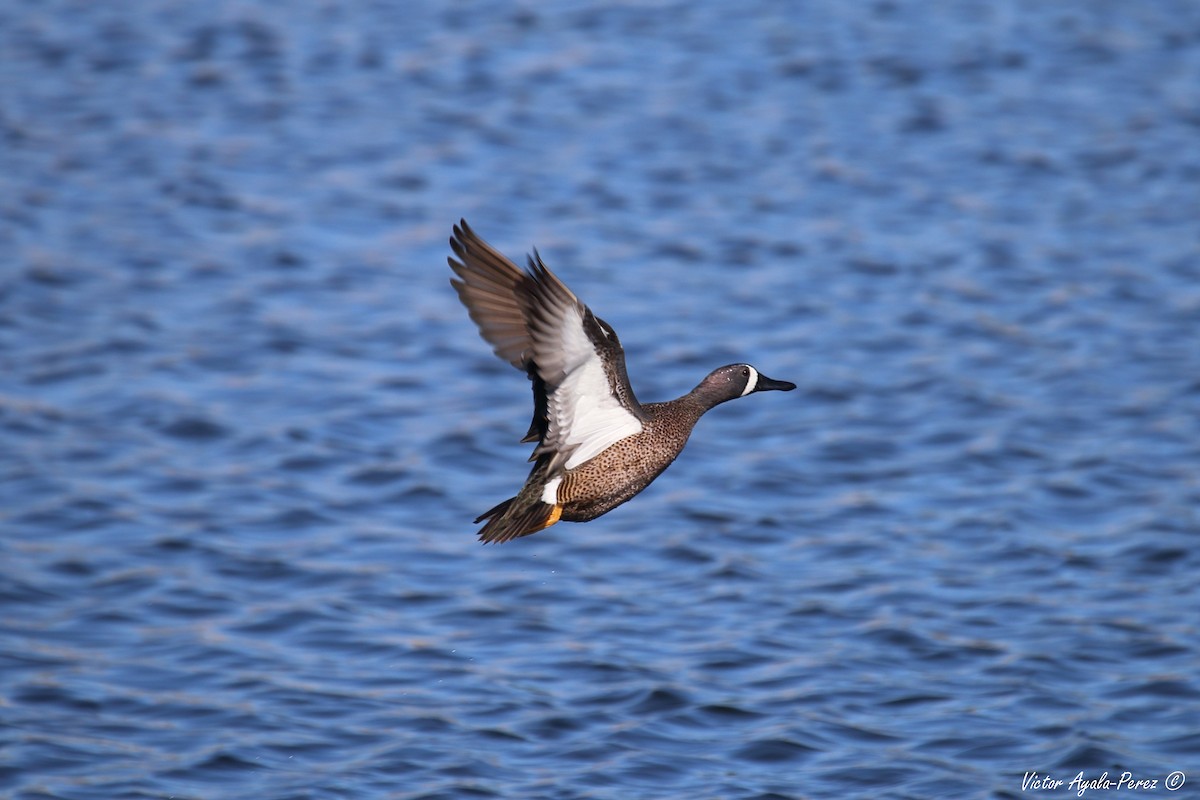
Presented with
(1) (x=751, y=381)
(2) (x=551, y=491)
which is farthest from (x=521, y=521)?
(1) (x=751, y=381)

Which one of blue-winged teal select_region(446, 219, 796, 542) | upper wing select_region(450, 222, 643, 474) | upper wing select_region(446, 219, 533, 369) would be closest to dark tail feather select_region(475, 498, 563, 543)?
blue-winged teal select_region(446, 219, 796, 542)

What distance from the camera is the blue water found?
7.37 metres

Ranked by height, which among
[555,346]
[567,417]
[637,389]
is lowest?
[567,417]

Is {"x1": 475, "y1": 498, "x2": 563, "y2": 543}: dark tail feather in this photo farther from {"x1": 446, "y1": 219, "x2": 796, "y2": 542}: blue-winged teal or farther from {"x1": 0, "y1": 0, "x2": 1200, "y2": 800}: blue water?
{"x1": 0, "y1": 0, "x2": 1200, "y2": 800}: blue water

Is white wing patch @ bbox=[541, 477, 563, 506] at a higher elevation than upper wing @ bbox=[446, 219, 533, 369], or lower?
lower

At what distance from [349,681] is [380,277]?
15.8ft

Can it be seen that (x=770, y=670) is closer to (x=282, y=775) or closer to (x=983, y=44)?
(x=282, y=775)

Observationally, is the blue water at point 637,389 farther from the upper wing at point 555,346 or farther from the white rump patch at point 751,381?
the upper wing at point 555,346

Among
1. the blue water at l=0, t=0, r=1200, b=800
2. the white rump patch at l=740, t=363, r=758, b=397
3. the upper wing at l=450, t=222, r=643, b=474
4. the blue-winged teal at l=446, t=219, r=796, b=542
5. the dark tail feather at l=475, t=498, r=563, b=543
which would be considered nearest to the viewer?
the upper wing at l=450, t=222, r=643, b=474

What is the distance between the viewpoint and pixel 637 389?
10133 mm

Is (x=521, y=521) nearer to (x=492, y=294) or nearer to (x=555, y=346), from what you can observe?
(x=555, y=346)

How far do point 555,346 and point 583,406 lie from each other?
0.30 metres

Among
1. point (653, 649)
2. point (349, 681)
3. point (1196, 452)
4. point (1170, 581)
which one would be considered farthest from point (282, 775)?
point (1196, 452)

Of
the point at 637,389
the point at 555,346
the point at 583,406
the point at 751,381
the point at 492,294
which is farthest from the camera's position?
the point at 637,389
